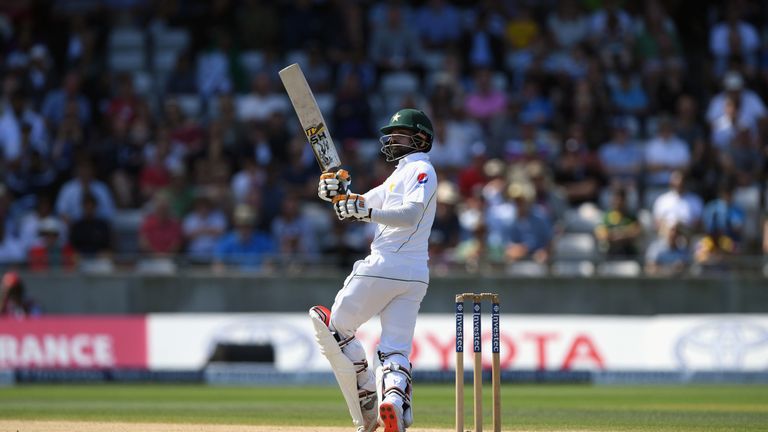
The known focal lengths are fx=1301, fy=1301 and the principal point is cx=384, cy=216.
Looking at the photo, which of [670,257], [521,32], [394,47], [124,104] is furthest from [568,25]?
[124,104]

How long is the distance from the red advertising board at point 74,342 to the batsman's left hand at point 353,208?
25.1 feet

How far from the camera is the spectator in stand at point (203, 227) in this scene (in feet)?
50.9

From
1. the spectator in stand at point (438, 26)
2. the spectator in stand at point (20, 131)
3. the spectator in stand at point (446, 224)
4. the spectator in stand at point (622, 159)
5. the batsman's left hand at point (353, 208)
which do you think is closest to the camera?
the batsman's left hand at point (353, 208)

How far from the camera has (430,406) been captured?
10914mm

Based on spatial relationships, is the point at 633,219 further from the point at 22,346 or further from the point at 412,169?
the point at 412,169

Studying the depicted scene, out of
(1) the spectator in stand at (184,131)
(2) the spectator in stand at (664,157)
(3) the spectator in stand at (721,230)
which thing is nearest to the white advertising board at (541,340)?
(3) the spectator in stand at (721,230)

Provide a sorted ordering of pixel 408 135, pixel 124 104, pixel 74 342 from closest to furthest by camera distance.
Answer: pixel 408 135 → pixel 74 342 → pixel 124 104

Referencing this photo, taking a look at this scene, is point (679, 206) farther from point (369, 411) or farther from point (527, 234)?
point (369, 411)

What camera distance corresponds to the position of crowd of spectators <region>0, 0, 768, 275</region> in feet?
49.3

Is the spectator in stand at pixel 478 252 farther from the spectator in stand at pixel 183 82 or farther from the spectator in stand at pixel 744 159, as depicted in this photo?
the spectator in stand at pixel 183 82

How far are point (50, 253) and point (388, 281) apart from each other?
8.66m

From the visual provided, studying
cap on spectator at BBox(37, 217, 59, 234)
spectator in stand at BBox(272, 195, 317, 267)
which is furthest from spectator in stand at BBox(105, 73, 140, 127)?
spectator in stand at BBox(272, 195, 317, 267)

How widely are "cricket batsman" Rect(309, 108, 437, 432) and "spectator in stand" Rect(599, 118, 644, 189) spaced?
873 centimetres

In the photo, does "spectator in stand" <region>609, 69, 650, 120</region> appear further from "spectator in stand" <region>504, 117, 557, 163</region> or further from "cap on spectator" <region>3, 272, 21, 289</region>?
"cap on spectator" <region>3, 272, 21, 289</region>
